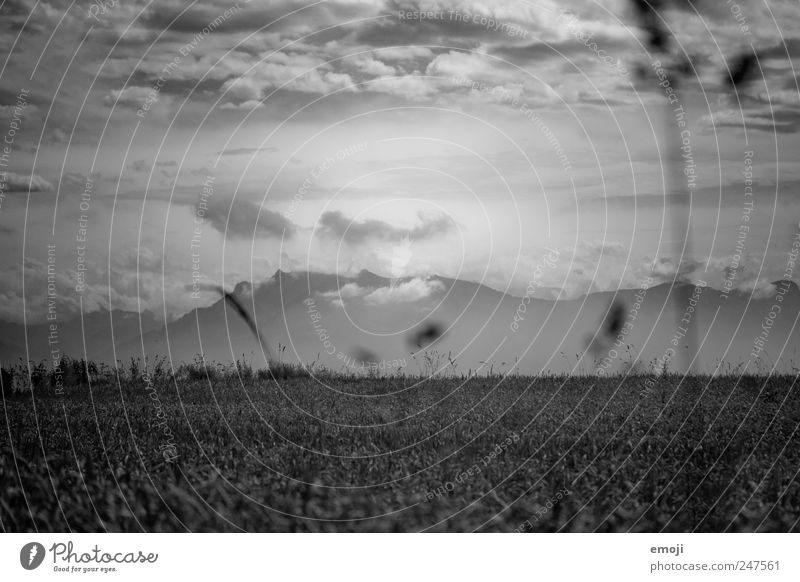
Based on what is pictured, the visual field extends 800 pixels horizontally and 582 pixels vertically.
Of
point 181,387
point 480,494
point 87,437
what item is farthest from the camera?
point 181,387

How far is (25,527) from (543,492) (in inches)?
210

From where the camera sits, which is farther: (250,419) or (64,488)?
(250,419)

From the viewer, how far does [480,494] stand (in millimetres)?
8977

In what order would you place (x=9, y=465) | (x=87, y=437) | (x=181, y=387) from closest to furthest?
(x=9, y=465), (x=87, y=437), (x=181, y=387)

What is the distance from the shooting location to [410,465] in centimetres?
946

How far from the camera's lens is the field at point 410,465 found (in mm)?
8906

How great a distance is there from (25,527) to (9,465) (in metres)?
0.82

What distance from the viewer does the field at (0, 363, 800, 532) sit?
8.91 meters
